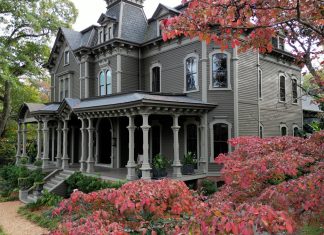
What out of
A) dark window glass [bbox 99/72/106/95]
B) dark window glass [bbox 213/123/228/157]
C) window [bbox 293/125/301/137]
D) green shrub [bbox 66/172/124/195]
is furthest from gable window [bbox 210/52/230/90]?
window [bbox 293/125/301/137]

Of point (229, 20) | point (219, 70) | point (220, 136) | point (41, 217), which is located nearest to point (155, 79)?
point (219, 70)

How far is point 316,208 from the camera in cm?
309

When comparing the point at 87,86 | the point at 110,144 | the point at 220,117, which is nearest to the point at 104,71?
the point at 87,86

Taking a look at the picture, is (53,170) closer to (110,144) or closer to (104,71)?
(110,144)

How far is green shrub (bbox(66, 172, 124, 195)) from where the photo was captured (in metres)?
12.2

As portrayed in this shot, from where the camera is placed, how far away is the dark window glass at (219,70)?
14234 mm

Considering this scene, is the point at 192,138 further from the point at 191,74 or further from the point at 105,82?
the point at 105,82

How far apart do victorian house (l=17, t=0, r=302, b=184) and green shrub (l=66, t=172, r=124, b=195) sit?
2.36 feet

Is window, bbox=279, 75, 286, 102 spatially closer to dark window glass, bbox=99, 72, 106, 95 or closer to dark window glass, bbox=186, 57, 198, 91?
dark window glass, bbox=186, 57, 198, 91

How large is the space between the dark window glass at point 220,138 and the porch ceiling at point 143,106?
3.54 feet

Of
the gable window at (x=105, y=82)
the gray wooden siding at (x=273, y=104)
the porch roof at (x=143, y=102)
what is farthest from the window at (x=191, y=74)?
the gable window at (x=105, y=82)

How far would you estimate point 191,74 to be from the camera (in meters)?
15.1

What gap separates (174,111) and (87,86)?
8.83m

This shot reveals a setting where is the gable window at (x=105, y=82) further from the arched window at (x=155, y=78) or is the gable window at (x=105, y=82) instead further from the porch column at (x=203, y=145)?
the porch column at (x=203, y=145)
